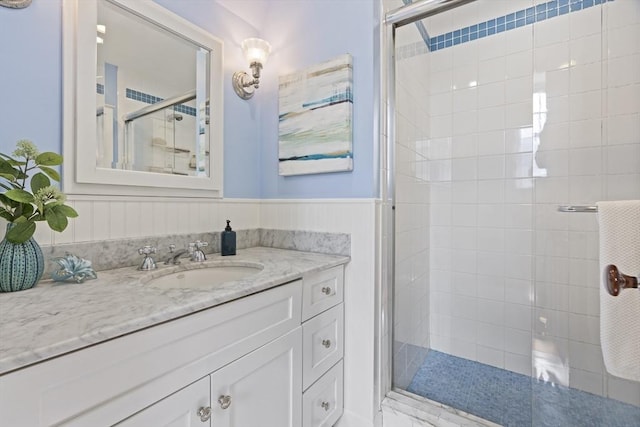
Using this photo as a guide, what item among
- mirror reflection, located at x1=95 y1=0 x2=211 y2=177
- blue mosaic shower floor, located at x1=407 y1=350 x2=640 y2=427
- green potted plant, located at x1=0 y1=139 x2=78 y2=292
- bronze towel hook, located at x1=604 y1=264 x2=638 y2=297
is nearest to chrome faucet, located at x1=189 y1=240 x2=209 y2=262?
mirror reflection, located at x1=95 y1=0 x2=211 y2=177

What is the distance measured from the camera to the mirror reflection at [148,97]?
43.9 inches

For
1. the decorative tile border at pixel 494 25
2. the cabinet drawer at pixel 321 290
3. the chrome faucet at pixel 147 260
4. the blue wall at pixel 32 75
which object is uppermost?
the decorative tile border at pixel 494 25

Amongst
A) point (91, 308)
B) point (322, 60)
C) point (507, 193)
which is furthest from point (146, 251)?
point (507, 193)

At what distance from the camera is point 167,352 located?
675 millimetres

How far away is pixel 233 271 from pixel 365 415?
88cm

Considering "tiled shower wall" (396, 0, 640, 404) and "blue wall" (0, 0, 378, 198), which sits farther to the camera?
"tiled shower wall" (396, 0, 640, 404)

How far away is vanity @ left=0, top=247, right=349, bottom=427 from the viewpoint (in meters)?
0.52

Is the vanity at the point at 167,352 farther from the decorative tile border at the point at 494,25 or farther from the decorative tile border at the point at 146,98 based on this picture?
the decorative tile border at the point at 494,25

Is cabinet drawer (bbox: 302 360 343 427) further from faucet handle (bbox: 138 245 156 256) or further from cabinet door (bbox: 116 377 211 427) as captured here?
faucet handle (bbox: 138 245 156 256)

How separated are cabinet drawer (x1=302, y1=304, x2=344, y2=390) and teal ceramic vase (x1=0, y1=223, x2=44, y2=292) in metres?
0.83

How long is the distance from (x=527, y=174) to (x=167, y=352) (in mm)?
2102

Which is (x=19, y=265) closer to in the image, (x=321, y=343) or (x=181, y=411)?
(x=181, y=411)

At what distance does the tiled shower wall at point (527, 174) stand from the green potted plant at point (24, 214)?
1.38 metres

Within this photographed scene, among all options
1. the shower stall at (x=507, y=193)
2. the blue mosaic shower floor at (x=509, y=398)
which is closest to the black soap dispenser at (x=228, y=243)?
the shower stall at (x=507, y=193)
